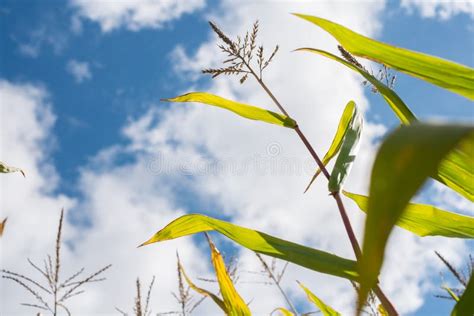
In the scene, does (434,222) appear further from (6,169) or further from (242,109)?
(6,169)

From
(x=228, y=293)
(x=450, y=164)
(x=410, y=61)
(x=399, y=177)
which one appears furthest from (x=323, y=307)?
(x=399, y=177)

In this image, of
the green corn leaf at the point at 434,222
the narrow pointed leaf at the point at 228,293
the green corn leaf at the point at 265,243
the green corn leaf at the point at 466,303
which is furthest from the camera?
the narrow pointed leaf at the point at 228,293

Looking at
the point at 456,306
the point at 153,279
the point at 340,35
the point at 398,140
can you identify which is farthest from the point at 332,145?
the point at 153,279

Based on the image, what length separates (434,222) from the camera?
3.33 ft

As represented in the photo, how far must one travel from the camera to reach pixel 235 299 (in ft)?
3.57

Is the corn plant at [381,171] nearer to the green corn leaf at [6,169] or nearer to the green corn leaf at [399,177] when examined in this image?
the green corn leaf at [399,177]

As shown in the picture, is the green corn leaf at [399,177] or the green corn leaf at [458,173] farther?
the green corn leaf at [458,173]

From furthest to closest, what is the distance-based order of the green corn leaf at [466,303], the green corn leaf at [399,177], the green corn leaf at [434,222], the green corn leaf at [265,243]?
the green corn leaf at [434,222]
the green corn leaf at [265,243]
the green corn leaf at [466,303]
the green corn leaf at [399,177]

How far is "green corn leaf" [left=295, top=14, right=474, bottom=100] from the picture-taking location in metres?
0.86

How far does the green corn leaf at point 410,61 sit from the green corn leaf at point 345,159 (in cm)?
16

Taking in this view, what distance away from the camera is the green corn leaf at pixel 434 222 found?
3.22 feet

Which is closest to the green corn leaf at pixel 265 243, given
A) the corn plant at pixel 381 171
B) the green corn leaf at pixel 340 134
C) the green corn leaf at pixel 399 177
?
the corn plant at pixel 381 171

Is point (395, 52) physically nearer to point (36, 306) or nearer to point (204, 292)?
point (204, 292)

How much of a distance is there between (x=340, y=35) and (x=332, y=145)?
1.07 ft
